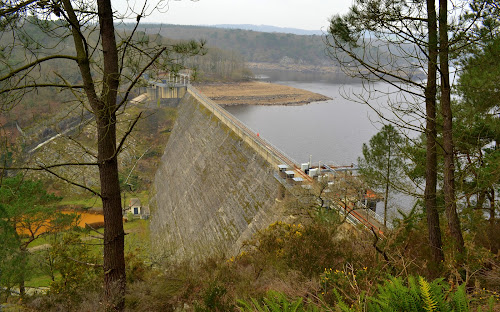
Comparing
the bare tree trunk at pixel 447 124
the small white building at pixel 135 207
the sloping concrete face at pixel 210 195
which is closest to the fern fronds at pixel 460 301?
the bare tree trunk at pixel 447 124

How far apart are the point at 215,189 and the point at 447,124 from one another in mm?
17332

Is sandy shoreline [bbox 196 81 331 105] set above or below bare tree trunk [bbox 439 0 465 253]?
below

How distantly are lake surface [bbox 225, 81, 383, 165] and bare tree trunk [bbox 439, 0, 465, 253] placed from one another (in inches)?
825

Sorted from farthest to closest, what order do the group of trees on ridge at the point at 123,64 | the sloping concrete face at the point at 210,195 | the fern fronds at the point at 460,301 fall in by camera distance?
the sloping concrete face at the point at 210,195 → the group of trees on ridge at the point at 123,64 → the fern fronds at the point at 460,301

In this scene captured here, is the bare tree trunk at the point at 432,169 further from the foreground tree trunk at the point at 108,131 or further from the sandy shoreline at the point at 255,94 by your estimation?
the sandy shoreline at the point at 255,94

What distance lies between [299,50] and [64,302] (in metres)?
151

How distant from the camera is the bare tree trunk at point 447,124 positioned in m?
5.23

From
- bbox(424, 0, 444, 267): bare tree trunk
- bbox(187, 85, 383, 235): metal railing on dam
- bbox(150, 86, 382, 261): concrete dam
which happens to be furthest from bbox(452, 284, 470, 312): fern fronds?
bbox(150, 86, 382, 261): concrete dam

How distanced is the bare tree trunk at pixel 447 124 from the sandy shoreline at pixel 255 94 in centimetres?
5982

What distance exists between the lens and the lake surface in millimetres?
33656

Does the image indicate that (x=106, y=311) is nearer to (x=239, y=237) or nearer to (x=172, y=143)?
(x=239, y=237)

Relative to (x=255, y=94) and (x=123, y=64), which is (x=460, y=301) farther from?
(x=255, y=94)

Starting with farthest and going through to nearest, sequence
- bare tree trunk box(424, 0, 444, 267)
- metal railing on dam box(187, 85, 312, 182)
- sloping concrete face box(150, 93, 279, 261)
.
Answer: metal railing on dam box(187, 85, 312, 182)
sloping concrete face box(150, 93, 279, 261)
bare tree trunk box(424, 0, 444, 267)

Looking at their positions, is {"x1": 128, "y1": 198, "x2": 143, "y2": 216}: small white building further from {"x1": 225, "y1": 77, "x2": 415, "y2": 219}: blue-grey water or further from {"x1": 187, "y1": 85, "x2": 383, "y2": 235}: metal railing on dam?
{"x1": 225, "y1": 77, "x2": 415, "y2": 219}: blue-grey water
